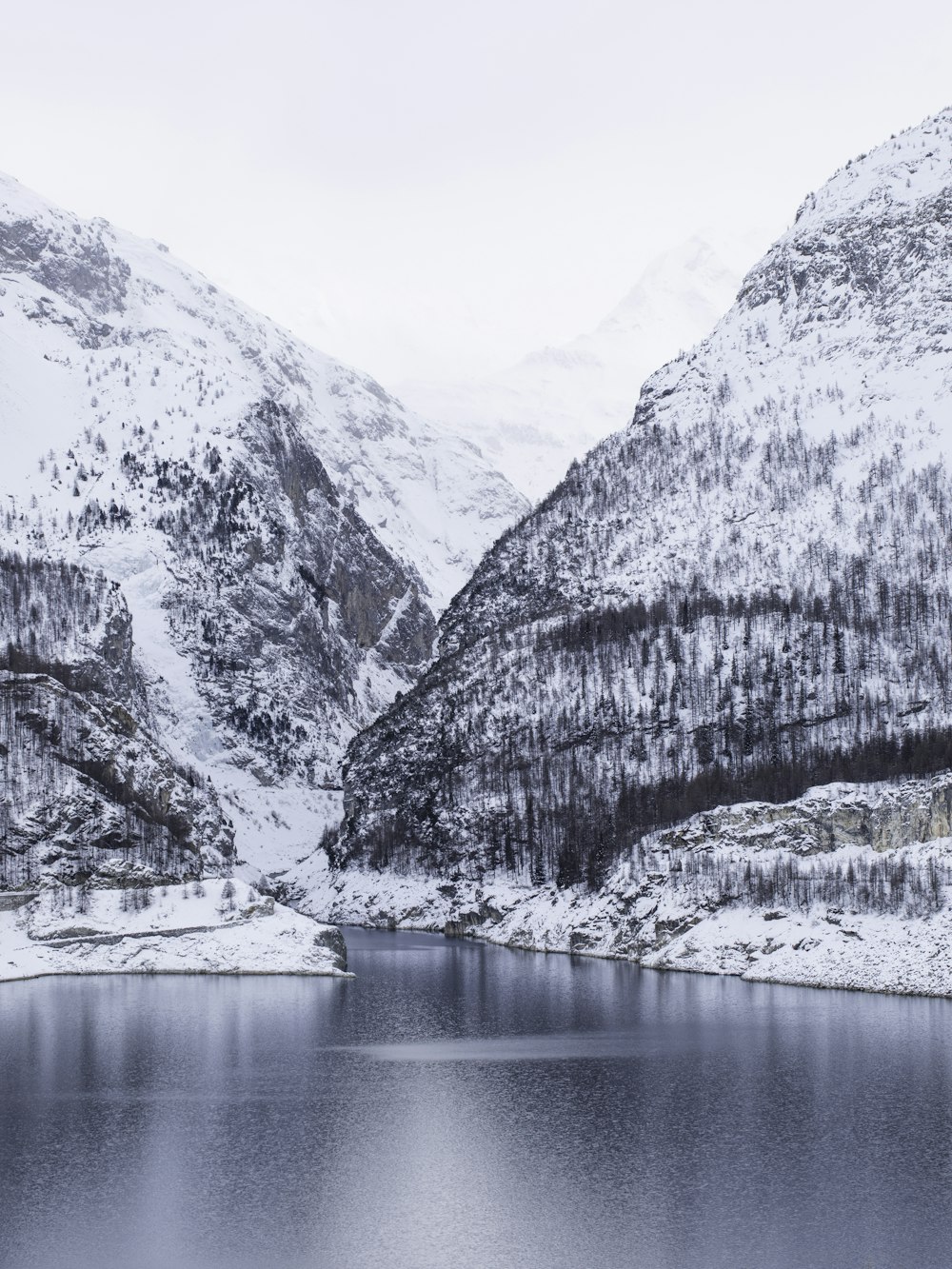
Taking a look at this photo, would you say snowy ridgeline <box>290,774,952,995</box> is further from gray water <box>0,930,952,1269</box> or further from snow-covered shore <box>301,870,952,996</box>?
gray water <box>0,930,952,1269</box>

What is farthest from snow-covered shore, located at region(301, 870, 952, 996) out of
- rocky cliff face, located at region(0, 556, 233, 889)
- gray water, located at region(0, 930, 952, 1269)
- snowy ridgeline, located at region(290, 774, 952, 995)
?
rocky cliff face, located at region(0, 556, 233, 889)

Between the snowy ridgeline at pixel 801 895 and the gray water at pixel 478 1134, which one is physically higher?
the snowy ridgeline at pixel 801 895

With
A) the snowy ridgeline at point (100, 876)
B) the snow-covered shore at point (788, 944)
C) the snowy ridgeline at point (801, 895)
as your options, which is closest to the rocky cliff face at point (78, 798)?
the snowy ridgeline at point (100, 876)

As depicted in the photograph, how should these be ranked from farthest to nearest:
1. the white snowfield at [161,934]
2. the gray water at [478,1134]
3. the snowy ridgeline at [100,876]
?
the snowy ridgeline at [100,876], the white snowfield at [161,934], the gray water at [478,1134]

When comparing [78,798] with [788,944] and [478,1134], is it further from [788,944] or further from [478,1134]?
[478,1134]

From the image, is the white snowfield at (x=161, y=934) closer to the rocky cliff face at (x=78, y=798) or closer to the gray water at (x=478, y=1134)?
the rocky cliff face at (x=78, y=798)

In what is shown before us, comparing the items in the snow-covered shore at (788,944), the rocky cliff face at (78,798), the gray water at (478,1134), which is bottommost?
the gray water at (478,1134)
